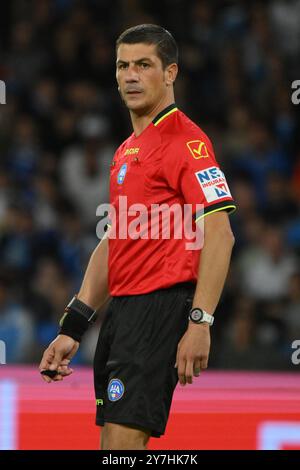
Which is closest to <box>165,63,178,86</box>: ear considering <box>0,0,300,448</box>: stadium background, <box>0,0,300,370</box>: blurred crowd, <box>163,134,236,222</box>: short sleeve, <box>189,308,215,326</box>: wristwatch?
<box>163,134,236,222</box>: short sleeve

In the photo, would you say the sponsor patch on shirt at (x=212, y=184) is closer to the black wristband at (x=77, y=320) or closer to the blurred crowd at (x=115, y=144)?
the black wristband at (x=77, y=320)

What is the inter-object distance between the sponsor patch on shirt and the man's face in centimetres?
32

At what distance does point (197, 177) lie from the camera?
322 centimetres

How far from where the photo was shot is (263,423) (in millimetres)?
4039

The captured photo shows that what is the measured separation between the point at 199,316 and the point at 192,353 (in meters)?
0.11

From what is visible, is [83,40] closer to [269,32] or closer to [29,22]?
[29,22]

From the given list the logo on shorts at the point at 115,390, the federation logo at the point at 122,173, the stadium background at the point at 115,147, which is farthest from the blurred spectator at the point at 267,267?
the logo on shorts at the point at 115,390

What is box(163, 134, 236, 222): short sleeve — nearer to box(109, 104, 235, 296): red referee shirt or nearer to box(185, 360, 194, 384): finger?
box(109, 104, 235, 296): red referee shirt

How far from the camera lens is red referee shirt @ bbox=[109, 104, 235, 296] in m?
3.23

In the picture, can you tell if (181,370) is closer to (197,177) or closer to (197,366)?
(197,366)

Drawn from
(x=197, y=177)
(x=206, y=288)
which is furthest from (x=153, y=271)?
(x=197, y=177)

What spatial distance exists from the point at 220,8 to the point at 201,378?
4.31 metres

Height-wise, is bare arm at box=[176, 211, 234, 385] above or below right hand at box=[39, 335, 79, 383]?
above

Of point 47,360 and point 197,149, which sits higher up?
point 197,149
